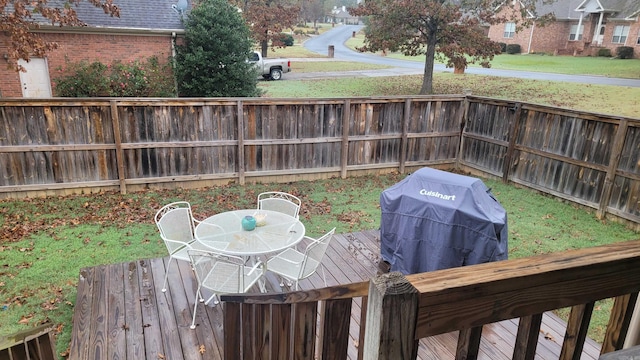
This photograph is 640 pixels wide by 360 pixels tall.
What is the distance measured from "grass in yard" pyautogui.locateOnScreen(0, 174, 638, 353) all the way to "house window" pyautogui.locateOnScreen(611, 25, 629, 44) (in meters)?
31.9

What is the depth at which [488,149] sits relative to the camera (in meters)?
9.58

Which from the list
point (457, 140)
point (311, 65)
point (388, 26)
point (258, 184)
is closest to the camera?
point (258, 184)

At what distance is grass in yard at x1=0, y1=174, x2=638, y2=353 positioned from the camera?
15.9ft

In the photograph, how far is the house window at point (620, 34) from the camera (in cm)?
3222

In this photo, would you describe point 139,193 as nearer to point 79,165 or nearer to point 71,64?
point 79,165

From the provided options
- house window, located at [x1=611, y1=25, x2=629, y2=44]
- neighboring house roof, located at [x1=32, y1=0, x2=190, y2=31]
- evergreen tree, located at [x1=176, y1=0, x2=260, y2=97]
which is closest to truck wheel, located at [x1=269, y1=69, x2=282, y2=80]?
neighboring house roof, located at [x1=32, y1=0, x2=190, y2=31]

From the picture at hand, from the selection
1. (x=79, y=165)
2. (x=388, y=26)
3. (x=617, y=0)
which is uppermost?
(x=617, y=0)

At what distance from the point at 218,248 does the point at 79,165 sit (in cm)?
497

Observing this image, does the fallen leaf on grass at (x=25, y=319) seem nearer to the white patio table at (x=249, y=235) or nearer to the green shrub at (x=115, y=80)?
the white patio table at (x=249, y=235)

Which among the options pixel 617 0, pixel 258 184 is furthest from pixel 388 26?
pixel 617 0

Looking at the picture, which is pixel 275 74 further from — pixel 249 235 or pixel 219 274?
pixel 219 274

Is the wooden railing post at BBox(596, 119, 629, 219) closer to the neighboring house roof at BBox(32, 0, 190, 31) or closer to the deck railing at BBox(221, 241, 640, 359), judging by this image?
the deck railing at BBox(221, 241, 640, 359)

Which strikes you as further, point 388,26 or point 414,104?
point 388,26

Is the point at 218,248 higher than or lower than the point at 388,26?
lower
